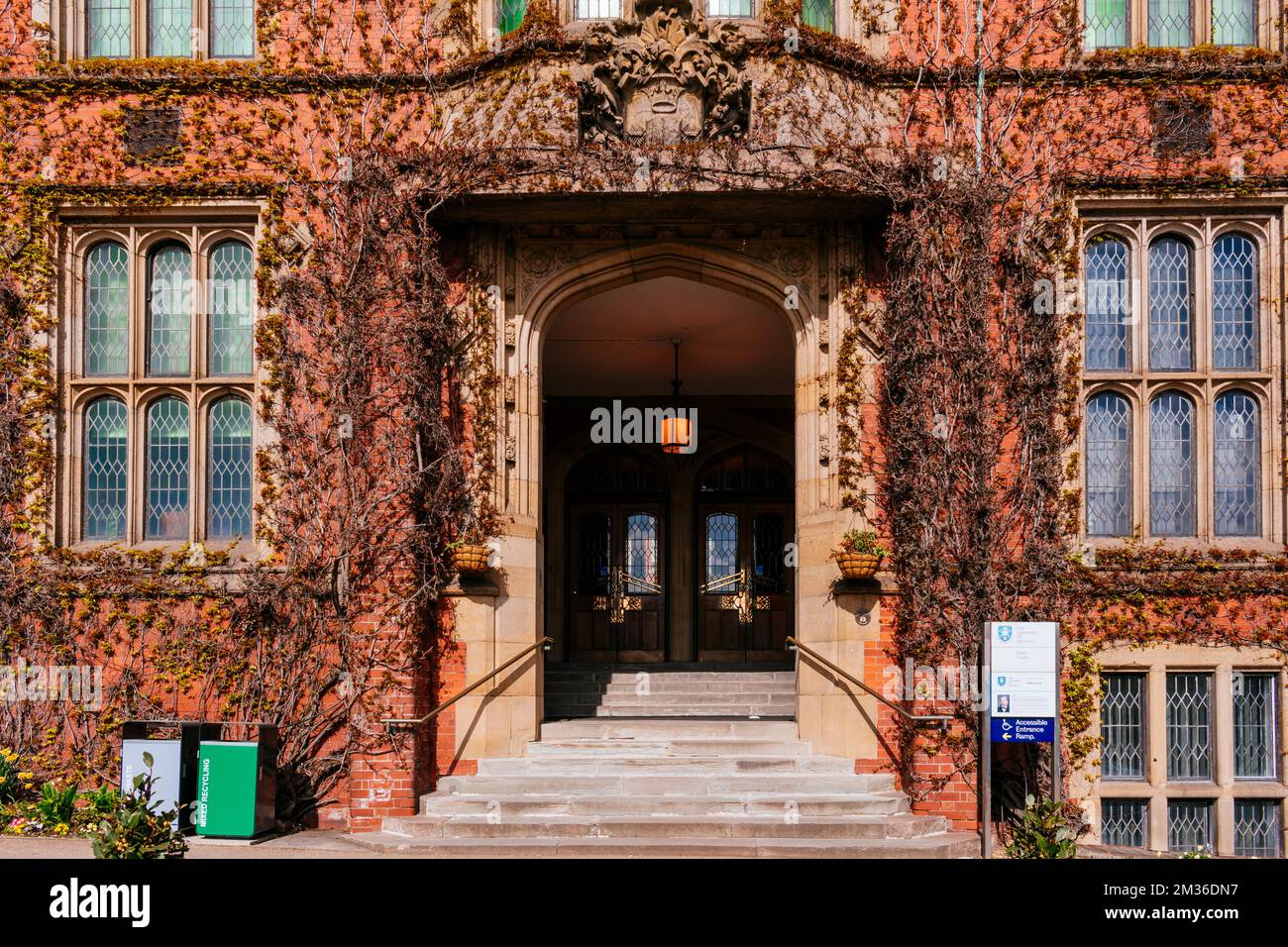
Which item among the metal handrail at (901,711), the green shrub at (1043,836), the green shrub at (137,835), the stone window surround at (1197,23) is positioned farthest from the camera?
the stone window surround at (1197,23)

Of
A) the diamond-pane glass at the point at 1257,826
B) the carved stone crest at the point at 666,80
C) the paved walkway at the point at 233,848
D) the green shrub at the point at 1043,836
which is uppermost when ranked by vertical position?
the carved stone crest at the point at 666,80

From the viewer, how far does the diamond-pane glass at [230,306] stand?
10.0 meters

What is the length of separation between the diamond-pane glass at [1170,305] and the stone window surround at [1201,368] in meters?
0.07

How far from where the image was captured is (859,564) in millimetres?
9156

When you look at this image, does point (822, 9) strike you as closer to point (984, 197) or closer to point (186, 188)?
point (984, 197)

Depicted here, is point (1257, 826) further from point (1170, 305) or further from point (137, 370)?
point (137, 370)

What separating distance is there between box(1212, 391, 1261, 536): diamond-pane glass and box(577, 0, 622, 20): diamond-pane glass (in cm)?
589

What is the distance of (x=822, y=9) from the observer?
32.7 feet

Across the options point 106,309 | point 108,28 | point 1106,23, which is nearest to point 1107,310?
point 1106,23

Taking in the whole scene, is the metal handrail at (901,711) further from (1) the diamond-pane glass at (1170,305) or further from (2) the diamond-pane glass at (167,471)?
(2) the diamond-pane glass at (167,471)

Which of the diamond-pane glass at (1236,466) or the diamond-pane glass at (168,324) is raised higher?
the diamond-pane glass at (168,324)

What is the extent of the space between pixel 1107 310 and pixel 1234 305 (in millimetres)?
1043

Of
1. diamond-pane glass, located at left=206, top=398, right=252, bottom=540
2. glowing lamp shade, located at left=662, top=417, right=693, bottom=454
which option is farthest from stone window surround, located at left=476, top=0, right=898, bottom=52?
glowing lamp shade, located at left=662, top=417, right=693, bottom=454

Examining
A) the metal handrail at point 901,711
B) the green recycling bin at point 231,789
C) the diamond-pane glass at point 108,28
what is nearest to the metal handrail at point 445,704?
the green recycling bin at point 231,789
